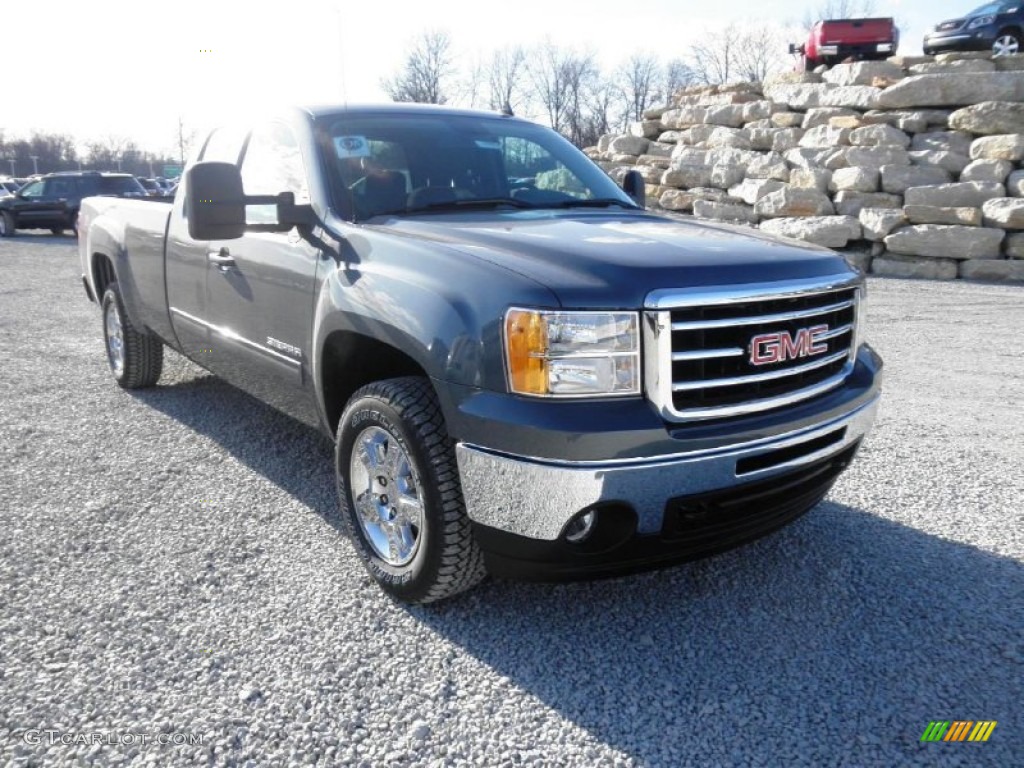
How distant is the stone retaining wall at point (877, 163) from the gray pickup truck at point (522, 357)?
10442mm

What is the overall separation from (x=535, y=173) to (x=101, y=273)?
145 inches

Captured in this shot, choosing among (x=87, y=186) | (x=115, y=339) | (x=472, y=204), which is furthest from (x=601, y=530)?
(x=87, y=186)

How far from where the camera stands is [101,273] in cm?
596

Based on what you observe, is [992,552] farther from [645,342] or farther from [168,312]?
[168,312]

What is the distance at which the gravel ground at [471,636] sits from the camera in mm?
2234

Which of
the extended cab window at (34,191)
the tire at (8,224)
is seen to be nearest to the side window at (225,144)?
the extended cab window at (34,191)

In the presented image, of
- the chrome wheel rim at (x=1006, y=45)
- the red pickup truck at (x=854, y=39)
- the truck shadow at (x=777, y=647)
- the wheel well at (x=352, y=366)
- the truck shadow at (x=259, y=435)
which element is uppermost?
the red pickup truck at (x=854, y=39)

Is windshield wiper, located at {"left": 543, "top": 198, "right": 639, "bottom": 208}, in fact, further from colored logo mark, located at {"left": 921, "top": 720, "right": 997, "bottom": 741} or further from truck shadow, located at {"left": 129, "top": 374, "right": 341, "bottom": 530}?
colored logo mark, located at {"left": 921, "top": 720, "right": 997, "bottom": 741}

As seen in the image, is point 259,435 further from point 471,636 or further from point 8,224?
point 8,224

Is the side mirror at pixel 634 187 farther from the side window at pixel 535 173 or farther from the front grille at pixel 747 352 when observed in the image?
the front grille at pixel 747 352

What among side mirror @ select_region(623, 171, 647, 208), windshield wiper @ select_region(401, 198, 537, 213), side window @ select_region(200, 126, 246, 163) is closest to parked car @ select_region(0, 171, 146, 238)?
side window @ select_region(200, 126, 246, 163)

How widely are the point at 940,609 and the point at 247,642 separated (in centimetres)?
240

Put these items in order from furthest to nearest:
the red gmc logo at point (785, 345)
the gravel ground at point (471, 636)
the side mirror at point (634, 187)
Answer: the side mirror at point (634, 187) → the red gmc logo at point (785, 345) → the gravel ground at point (471, 636)

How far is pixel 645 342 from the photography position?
7.73 feet
